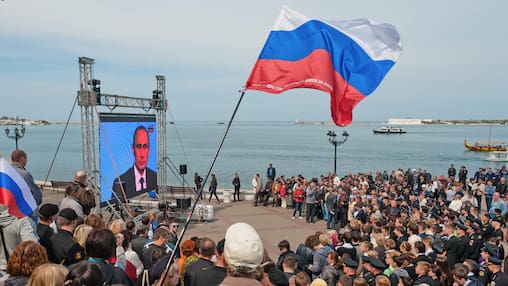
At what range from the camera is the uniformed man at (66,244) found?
407cm

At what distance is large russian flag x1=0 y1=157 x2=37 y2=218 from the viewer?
421 cm

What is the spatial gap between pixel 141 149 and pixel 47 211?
10.4 meters

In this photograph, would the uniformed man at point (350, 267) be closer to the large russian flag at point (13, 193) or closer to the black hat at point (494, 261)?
the black hat at point (494, 261)

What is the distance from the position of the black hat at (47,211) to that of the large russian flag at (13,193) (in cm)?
20

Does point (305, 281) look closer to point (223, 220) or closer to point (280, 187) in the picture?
point (223, 220)

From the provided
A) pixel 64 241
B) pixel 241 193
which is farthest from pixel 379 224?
pixel 241 193

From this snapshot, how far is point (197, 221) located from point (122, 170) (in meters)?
3.60

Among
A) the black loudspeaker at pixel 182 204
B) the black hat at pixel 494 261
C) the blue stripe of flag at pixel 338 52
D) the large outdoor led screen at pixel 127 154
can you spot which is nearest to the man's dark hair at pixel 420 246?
the black hat at pixel 494 261

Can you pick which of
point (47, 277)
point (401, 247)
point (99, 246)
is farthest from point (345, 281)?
point (47, 277)

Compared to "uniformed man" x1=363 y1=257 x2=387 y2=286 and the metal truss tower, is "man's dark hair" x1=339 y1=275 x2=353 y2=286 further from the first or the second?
the metal truss tower

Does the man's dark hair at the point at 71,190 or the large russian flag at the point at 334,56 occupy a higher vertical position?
the large russian flag at the point at 334,56

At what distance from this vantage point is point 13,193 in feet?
14.0

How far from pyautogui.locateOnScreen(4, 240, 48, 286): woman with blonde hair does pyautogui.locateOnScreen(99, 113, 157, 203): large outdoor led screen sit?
9567 mm

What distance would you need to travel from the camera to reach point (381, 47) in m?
5.45
